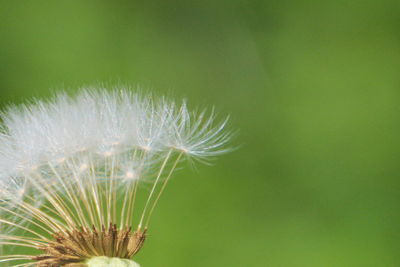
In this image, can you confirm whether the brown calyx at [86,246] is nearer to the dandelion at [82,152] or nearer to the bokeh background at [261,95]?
the dandelion at [82,152]

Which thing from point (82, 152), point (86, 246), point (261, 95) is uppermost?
point (261, 95)

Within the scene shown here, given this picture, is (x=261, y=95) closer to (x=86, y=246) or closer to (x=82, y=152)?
(x=82, y=152)

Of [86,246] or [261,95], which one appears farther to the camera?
[261,95]

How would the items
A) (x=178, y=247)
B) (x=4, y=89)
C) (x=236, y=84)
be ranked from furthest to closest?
(x=236, y=84) < (x=4, y=89) < (x=178, y=247)

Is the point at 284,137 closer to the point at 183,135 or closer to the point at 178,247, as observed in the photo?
the point at 178,247

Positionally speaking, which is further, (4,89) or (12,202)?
(4,89)

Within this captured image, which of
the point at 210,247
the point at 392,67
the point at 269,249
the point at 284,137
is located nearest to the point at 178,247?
the point at 210,247

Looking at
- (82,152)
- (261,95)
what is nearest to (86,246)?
(82,152)

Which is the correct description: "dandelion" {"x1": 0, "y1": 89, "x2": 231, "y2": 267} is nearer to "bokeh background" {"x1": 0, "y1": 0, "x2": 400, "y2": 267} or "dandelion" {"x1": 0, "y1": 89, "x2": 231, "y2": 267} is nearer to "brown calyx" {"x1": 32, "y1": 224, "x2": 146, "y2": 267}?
"brown calyx" {"x1": 32, "y1": 224, "x2": 146, "y2": 267}
